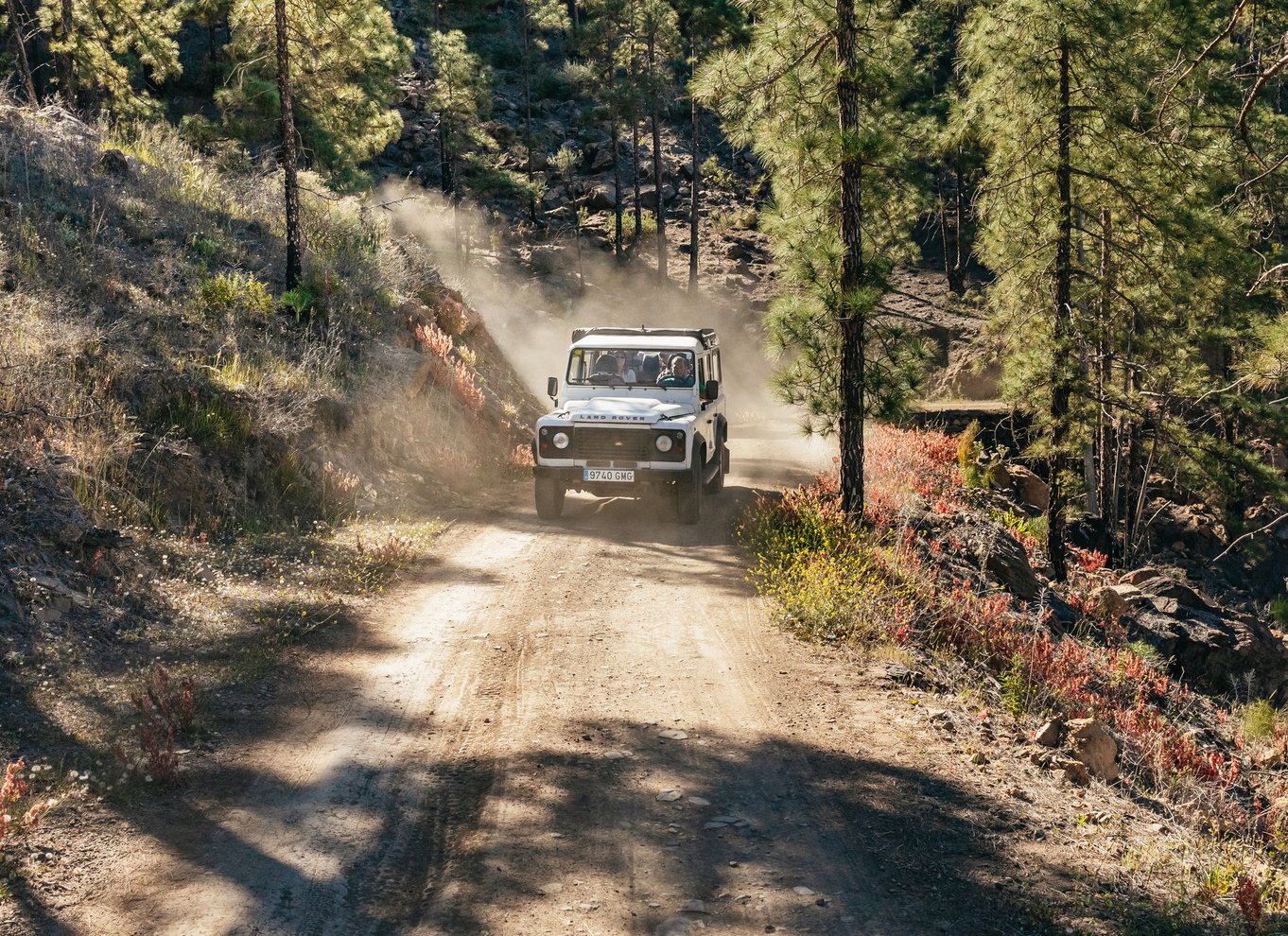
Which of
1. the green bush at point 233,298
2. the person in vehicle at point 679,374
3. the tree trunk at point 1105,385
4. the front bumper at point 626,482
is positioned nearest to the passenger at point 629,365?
the person in vehicle at point 679,374

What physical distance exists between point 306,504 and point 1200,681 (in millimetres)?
14552

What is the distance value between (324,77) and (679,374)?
10026 millimetres

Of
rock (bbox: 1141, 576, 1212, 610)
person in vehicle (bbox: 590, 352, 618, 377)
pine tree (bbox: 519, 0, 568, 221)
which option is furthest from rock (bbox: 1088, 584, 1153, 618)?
pine tree (bbox: 519, 0, 568, 221)

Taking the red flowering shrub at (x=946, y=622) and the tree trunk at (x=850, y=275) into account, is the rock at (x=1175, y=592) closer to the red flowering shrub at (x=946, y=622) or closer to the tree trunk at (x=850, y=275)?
the red flowering shrub at (x=946, y=622)

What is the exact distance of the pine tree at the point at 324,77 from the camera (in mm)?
17375

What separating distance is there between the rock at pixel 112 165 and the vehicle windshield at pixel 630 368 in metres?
9.48

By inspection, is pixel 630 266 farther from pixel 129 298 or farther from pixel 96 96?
pixel 129 298

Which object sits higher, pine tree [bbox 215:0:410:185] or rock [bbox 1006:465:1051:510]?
pine tree [bbox 215:0:410:185]

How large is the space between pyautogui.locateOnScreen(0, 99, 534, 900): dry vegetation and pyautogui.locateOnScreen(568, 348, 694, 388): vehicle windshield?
3.23 metres

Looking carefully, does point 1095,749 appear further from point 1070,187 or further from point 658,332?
point 1070,187

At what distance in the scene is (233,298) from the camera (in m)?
15.8

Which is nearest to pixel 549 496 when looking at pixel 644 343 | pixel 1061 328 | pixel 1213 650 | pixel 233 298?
pixel 644 343

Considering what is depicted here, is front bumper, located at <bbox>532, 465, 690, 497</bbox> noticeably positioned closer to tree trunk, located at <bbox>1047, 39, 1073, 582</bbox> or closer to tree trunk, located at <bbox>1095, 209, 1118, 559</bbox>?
tree trunk, located at <bbox>1047, 39, 1073, 582</bbox>

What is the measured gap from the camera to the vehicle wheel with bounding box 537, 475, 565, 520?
14.4 metres
